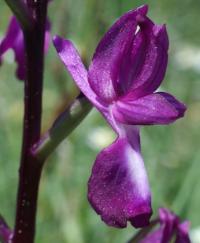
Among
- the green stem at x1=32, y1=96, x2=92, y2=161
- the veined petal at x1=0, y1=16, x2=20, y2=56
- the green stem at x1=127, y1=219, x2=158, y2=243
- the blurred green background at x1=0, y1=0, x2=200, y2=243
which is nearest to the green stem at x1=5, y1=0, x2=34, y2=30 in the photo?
the green stem at x1=32, y1=96, x2=92, y2=161

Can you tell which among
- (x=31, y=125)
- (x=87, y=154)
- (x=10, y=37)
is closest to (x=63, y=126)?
(x=31, y=125)

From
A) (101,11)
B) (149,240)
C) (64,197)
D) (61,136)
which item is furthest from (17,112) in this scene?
(61,136)

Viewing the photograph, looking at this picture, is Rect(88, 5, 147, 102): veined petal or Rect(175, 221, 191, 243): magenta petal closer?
Rect(88, 5, 147, 102): veined petal

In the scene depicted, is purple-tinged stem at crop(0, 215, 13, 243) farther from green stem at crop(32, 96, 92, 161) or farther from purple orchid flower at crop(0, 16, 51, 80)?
purple orchid flower at crop(0, 16, 51, 80)

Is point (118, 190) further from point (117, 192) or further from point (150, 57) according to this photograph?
point (150, 57)

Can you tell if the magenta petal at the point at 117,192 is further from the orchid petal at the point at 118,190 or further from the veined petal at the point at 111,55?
the veined petal at the point at 111,55

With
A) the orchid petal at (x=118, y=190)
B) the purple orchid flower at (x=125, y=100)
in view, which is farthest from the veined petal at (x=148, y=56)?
the orchid petal at (x=118, y=190)
